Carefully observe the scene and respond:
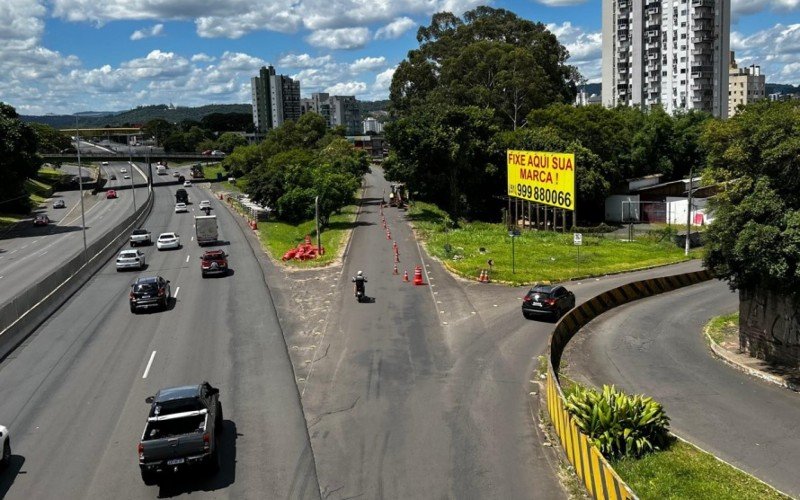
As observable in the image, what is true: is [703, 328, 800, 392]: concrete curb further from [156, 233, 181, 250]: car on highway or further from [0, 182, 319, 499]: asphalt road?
[156, 233, 181, 250]: car on highway

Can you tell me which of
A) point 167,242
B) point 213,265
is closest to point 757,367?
point 213,265

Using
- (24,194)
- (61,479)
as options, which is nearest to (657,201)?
(61,479)

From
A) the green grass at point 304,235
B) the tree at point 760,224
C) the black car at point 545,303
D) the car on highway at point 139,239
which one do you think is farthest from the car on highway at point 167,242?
the tree at point 760,224

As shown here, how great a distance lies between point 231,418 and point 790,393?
16.9m

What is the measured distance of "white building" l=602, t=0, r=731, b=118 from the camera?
404ft

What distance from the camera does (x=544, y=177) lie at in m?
51.8

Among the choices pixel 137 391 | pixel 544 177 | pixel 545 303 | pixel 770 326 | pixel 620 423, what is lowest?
pixel 137 391

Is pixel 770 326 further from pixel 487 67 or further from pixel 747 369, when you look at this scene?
pixel 487 67

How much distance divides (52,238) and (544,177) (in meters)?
47.7

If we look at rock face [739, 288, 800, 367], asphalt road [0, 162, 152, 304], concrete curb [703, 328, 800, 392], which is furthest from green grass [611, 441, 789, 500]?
asphalt road [0, 162, 152, 304]

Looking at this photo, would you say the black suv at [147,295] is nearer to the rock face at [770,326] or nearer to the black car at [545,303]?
the black car at [545,303]

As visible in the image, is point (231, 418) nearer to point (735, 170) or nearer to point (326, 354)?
point (326, 354)

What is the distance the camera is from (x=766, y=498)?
14.0 m

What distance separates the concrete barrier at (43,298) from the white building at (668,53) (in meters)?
106
